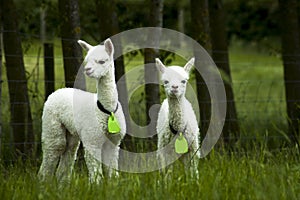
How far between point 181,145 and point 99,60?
3.67 ft

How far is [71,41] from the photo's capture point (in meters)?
8.13

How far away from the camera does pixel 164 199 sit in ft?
15.7

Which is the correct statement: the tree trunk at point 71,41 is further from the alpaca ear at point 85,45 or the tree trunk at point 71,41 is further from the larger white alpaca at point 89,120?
the alpaca ear at point 85,45

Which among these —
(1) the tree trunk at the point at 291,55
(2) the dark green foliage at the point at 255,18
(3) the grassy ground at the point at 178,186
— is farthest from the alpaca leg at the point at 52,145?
(2) the dark green foliage at the point at 255,18

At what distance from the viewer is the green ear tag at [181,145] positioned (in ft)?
21.6

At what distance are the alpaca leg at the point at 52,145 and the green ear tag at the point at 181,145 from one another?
1183mm

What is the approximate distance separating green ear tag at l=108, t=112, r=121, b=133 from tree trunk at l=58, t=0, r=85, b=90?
161cm

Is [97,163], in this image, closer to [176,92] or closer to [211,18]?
[176,92]

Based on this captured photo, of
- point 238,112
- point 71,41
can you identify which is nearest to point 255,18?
point 238,112

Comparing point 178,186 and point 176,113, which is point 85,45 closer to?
point 176,113

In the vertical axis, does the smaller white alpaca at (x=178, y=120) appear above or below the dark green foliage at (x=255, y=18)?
below

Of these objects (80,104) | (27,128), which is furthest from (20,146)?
(80,104)

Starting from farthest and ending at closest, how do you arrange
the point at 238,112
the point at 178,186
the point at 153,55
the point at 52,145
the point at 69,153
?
the point at 238,112 < the point at 153,55 < the point at 69,153 < the point at 52,145 < the point at 178,186

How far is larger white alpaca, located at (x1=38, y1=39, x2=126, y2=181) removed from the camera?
251 inches
